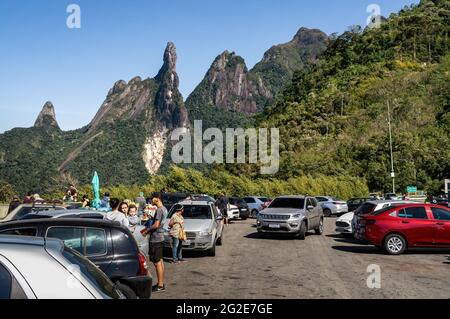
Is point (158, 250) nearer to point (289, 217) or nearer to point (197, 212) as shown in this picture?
point (197, 212)

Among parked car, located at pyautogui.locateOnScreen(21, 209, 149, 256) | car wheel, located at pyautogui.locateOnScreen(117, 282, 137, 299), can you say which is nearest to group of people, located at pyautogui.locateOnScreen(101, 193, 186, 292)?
parked car, located at pyautogui.locateOnScreen(21, 209, 149, 256)

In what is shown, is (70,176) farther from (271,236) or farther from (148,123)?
(271,236)

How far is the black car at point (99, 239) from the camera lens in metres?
7.14

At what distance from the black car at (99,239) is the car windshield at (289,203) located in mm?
13499

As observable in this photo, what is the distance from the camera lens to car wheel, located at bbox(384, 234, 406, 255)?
49.3 ft

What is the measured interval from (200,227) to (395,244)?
19.0 ft

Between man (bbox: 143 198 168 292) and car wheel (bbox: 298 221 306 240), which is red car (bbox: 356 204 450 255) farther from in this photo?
man (bbox: 143 198 168 292)

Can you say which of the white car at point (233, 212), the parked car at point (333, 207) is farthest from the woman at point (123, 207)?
the parked car at point (333, 207)

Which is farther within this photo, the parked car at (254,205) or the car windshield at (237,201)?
the parked car at (254,205)

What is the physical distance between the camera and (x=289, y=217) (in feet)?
63.2

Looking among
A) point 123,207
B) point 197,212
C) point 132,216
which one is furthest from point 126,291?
point 197,212

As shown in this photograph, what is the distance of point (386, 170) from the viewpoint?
Answer: 186 ft

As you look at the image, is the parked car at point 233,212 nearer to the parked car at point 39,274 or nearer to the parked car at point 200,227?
the parked car at point 200,227

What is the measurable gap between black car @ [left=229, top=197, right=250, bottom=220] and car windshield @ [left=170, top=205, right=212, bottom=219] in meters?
16.7
